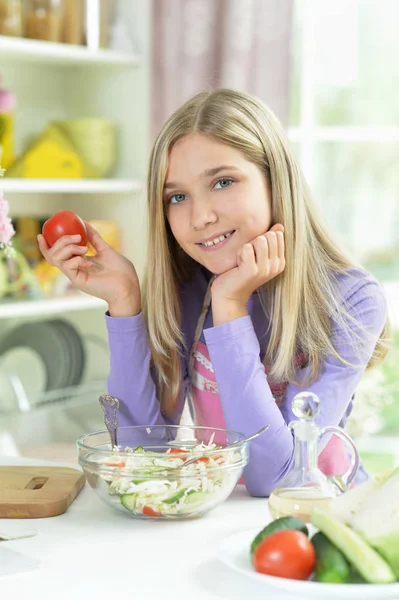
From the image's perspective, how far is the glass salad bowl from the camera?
1145mm

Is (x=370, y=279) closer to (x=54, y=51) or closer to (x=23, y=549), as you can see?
(x=23, y=549)

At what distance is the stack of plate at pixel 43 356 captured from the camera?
314cm

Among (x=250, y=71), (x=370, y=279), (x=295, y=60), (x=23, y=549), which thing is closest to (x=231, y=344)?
(x=370, y=279)

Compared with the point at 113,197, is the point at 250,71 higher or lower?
higher

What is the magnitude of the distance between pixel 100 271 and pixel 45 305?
52.2 inches

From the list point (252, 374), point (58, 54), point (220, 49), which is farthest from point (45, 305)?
point (252, 374)

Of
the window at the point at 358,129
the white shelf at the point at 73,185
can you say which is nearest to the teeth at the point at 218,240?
the white shelf at the point at 73,185

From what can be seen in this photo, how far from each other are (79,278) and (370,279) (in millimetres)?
530

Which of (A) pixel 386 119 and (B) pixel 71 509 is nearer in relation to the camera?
(B) pixel 71 509

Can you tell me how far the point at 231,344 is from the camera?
143 centimetres

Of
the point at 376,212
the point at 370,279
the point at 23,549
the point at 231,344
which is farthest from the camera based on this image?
the point at 376,212

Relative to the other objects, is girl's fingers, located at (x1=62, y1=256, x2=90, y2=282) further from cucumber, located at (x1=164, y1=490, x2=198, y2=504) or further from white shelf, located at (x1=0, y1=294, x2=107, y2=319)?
white shelf, located at (x1=0, y1=294, x2=107, y2=319)

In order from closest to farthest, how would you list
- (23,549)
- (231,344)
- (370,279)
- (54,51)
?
(23,549) < (231,344) < (370,279) < (54,51)

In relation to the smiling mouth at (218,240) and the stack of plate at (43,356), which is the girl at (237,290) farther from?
the stack of plate at (43,356)
